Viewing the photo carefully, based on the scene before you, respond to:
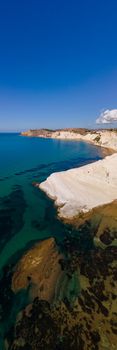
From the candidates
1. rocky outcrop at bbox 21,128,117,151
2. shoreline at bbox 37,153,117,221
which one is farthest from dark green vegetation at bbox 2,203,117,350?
rocky outcrop at bbox 21,128,117,151

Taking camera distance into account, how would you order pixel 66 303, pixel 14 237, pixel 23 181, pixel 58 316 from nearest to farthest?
1. pixel 58 316
2. pixel 66 303
3. pixel 14 237
4. pixel 23 181

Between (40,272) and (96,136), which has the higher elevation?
(96,136)

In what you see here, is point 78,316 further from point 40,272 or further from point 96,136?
point 96,136

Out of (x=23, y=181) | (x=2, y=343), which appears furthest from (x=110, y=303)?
(x=23, y=181)

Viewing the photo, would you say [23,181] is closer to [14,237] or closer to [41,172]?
[41,172]

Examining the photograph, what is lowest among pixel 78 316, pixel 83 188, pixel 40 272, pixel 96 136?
pixel 78 316

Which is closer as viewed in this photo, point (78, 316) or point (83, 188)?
point (78, 316)

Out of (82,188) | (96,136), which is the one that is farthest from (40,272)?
(96,136)

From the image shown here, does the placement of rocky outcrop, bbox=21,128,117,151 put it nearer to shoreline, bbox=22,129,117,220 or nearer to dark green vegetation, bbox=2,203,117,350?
shoreline, bbox=22,129,117,220

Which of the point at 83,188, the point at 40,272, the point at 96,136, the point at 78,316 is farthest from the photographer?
the point at 96,136
